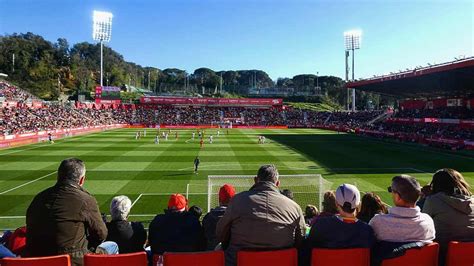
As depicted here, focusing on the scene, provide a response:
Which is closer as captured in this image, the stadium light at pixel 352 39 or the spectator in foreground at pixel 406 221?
the spectator in foreground at pixel 406 221

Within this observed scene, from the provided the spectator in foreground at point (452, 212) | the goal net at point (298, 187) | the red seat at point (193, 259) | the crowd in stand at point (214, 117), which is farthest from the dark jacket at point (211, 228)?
the crowd in stand at point (214, 117)

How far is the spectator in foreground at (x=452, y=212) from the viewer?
518 centimetres

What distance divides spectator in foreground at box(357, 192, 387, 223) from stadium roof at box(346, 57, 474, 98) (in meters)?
37.1

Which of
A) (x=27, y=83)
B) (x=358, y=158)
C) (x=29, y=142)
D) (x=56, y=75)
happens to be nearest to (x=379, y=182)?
(x=358, y=158)

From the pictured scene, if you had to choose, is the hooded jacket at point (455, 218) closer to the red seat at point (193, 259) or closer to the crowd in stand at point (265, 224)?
the crowd in stand at point (265, 224)

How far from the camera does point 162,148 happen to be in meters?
39.7

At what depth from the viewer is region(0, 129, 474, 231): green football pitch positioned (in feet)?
60.0

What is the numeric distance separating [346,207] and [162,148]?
3615cm

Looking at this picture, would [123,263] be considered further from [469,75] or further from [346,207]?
[469,75]

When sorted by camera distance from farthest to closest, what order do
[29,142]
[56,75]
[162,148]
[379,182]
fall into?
[56,75] < [29,142] < [162,148] < [379,182]

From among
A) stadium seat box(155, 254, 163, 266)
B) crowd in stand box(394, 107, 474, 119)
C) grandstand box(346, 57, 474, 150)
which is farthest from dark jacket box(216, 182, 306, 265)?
crowd in stand box(394, 107, 474, 119)

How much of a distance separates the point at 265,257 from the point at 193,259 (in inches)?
31.8

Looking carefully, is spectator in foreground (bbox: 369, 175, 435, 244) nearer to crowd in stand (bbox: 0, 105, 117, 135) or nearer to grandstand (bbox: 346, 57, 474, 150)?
grandstand (bbox: 346, 57, 474, 150)

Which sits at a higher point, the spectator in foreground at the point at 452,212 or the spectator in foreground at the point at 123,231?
the spectator in foreground at the point at 452,212
